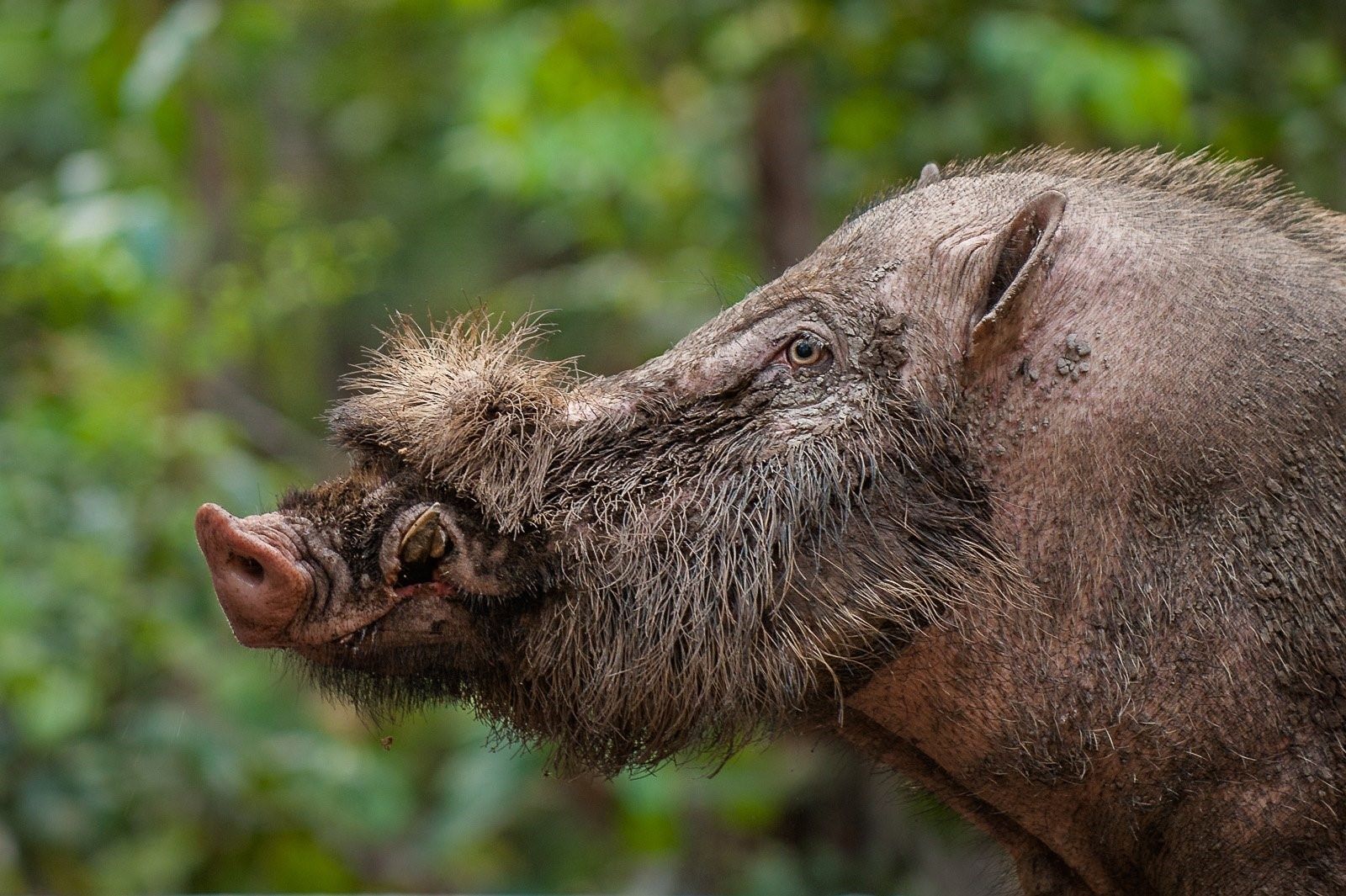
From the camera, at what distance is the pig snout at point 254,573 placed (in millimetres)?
2203

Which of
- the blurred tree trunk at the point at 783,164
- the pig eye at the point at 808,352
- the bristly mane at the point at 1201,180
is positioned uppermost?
the blurred tree trunk at the point at 783,164

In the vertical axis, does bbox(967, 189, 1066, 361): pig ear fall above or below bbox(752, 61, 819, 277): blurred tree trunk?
below

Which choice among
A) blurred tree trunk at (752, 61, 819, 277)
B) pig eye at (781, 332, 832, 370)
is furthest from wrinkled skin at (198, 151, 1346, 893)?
blurred tree trunk at (752, 61, 819, 277)

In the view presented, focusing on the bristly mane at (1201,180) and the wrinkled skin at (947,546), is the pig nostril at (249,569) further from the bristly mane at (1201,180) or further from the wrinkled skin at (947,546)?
the bristly mane at (1201,180)

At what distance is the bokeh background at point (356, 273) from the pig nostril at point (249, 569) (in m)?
2.69

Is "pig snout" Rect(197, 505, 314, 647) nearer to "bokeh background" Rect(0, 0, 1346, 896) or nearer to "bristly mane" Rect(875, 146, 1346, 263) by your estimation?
"bristly mane" Rect(875, 146, 1346, 263)

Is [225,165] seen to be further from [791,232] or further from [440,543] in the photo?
[440,543]

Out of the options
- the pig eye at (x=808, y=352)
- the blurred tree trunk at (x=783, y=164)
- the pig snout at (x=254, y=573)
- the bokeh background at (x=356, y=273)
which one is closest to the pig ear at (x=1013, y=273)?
the pig eye at (x=808, y=352)

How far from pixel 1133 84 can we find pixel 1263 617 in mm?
2597

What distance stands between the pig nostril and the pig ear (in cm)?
114

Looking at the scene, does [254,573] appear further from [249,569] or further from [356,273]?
[356,273]

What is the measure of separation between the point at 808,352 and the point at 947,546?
395 mm

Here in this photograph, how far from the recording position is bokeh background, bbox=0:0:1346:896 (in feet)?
16.6

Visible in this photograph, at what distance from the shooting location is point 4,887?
16.9 ft
